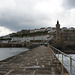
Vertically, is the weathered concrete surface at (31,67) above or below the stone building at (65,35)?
below

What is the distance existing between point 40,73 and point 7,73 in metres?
1.34

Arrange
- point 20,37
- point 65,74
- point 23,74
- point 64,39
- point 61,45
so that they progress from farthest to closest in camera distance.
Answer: point 20,37, point 64,39, point 61,45, point 23,74, point 65,74

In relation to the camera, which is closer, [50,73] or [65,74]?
[65,74]

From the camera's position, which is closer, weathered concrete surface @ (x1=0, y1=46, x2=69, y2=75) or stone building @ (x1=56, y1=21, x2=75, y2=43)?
weathered concrete surface @ (x1=0, y1=46, x2=69, y2=75)

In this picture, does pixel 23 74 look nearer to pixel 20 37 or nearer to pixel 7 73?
pixel 7 73

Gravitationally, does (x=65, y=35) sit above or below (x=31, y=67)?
above

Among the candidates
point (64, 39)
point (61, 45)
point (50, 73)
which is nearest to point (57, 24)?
point (64, 39)

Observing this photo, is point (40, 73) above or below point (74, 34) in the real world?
below

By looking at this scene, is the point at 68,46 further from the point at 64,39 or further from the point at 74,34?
the point at 74,34

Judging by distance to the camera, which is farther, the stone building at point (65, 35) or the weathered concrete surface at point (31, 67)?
the stone building at point (65, 35)

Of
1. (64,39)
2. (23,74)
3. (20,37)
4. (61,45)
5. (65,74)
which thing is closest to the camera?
(65,74)

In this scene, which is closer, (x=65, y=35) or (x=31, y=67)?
(x=31, y=67)

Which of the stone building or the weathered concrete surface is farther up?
the stone building

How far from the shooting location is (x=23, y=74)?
6117 mm
